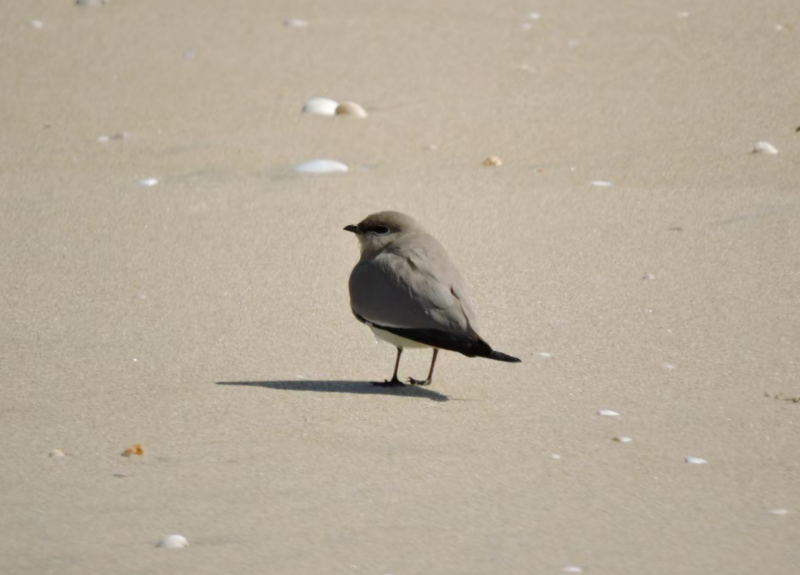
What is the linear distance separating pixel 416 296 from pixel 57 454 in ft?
4.87

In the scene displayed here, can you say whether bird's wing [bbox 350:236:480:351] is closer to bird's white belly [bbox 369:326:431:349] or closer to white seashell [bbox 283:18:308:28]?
bird's white belly [bbox 369:326:431:349]

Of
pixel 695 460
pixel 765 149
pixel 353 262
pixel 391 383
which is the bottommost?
pixel 353 262

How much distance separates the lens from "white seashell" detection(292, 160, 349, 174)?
7898 mm

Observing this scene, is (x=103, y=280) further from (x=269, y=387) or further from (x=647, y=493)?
(x=647, y=493)

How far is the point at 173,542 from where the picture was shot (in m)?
3.62

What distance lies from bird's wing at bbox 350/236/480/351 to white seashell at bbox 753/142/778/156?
3.28 m

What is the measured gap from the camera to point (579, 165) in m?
7.94

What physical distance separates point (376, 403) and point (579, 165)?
3.37 metres

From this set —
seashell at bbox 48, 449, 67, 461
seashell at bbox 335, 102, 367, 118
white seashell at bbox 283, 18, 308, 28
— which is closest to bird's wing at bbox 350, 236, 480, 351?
seashell at bbox 48, 449, 67, 461

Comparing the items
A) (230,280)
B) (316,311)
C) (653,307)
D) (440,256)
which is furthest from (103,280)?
(653,307)

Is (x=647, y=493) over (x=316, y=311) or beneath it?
over

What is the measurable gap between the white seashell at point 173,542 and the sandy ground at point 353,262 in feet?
0.09

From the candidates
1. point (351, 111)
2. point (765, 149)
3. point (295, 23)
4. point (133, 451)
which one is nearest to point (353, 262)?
point (351, 111)

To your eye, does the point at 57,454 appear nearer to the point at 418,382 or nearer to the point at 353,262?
the point at 418,382
